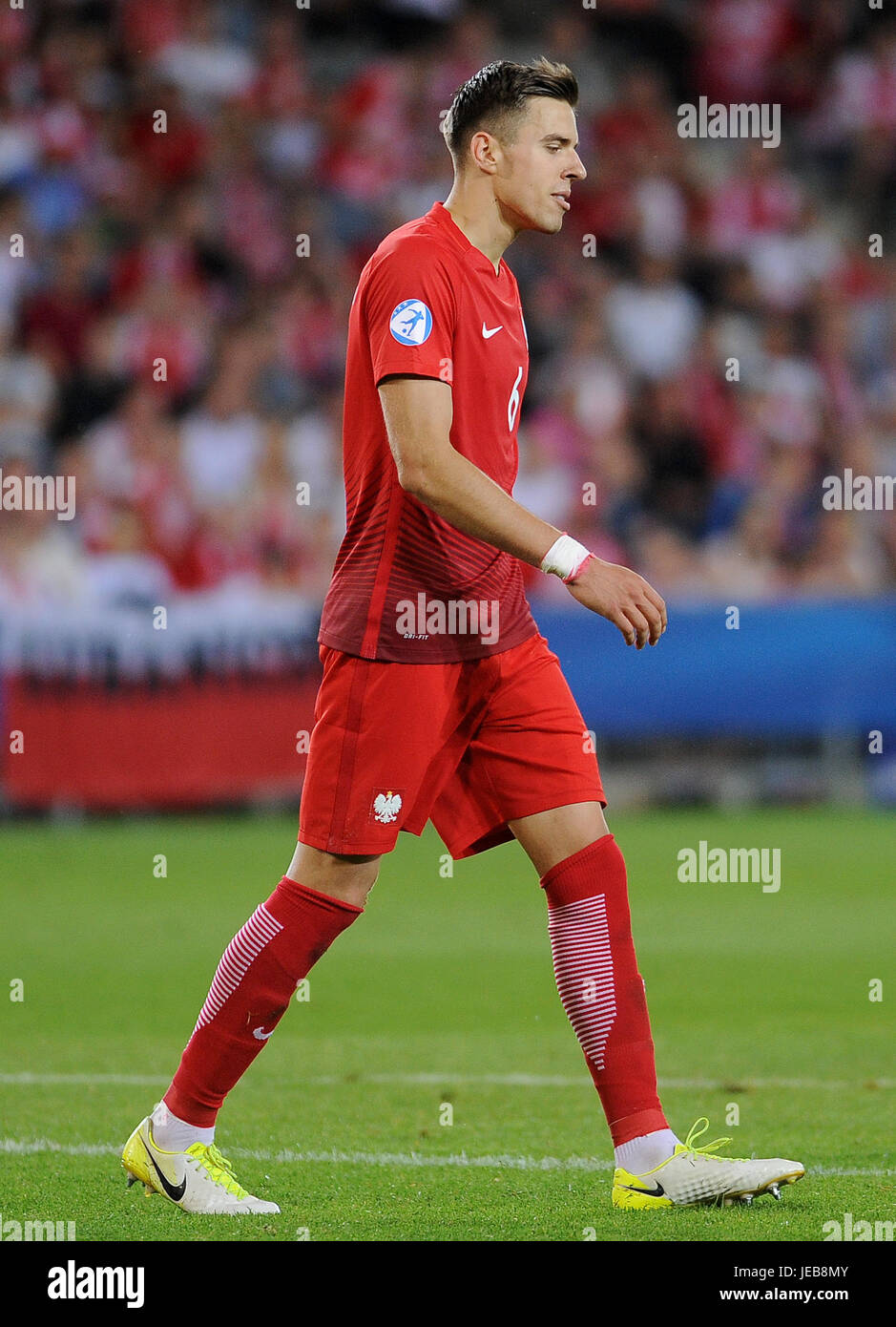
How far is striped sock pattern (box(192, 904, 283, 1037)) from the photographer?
13.6 feet

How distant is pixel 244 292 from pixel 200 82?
217cm

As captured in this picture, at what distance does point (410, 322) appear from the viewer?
13.3 ft

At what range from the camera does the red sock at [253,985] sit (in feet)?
13.6

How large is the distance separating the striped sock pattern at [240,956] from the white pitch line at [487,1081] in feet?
4.95

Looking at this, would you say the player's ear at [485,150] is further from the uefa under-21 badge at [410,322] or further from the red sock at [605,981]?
the red sock at [605,981]

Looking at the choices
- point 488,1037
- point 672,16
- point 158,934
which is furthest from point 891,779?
point 672,16

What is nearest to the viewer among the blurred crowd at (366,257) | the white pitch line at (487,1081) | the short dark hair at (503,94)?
the short dark hair at (503,94)

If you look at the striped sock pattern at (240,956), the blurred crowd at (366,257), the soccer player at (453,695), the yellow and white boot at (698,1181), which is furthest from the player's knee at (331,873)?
the blurred crowd at (366,257)

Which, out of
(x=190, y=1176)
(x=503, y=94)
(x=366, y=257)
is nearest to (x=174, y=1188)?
(x=190, y=1176)

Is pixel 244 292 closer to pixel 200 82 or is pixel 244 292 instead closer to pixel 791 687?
pixel 200 82

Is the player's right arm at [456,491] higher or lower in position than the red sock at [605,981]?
higher

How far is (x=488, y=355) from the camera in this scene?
4258mm

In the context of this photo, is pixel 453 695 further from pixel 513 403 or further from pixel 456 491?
pixel 513 403

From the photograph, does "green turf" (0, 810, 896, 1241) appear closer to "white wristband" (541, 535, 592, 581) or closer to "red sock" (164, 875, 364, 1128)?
"red sock" (164, 875, 364, 1128)
